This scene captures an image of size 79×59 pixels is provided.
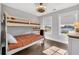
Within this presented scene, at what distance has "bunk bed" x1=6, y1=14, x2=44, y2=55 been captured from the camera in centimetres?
82

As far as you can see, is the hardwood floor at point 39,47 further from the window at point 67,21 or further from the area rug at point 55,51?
the window at point 67,21

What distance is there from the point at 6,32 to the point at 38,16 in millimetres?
450

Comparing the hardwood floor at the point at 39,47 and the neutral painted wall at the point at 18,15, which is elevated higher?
the neutral painted wall at the point at 18,15

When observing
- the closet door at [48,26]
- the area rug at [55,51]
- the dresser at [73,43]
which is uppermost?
the closet door at [48,26]

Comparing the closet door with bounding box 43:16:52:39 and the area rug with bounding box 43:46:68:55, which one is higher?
the closet door with bounding box 43:16:52:39

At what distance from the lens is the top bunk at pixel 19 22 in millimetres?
814

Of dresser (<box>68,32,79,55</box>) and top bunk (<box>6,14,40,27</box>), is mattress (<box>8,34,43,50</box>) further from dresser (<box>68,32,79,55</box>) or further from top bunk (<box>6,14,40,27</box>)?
dresser (<box>68,32,79,55</box>)

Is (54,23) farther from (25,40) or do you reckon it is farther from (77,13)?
(25,40)

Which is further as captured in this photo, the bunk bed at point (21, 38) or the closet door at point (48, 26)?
the closet door at point (48, 26)

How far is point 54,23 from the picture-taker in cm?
109

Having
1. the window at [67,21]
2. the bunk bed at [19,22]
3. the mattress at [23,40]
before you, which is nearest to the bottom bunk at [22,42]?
the mattress at [23,40]

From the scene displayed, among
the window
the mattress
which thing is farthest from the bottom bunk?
the window

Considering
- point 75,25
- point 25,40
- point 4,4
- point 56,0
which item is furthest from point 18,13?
point 75,25

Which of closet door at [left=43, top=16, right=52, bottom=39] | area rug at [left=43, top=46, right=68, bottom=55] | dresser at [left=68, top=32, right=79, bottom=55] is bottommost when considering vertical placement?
area rug at [left=43, top=46, right=68, bottom=55]
